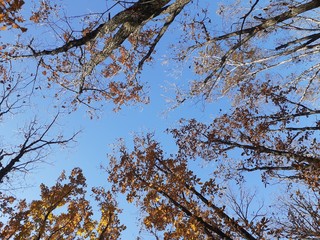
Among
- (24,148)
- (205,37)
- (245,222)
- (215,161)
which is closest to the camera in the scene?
(205,37)

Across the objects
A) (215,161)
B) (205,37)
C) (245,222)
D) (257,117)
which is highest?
(205,37)

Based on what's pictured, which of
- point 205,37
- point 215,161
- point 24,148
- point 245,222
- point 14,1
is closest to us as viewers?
point 14,1

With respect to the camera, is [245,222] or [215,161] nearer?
[245,222]

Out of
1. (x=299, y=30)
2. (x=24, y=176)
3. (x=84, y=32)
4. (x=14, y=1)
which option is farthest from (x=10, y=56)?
(x=299, y=30)

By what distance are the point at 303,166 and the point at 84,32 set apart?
657 centimetres

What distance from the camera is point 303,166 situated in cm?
755

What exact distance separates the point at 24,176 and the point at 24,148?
1.06 m

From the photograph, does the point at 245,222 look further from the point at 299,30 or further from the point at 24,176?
the point at 24,176

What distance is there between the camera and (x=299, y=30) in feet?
30.3

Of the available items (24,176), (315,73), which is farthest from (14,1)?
(315,73)

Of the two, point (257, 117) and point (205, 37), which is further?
point (257, 117)

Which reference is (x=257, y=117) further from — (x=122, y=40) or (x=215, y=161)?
(x=122, y=40)

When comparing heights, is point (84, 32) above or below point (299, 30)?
below

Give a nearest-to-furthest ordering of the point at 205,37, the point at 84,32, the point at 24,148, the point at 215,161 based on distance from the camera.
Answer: the point at 84,32, the point at 205,37, the point at 24,148, the point at 215,161
